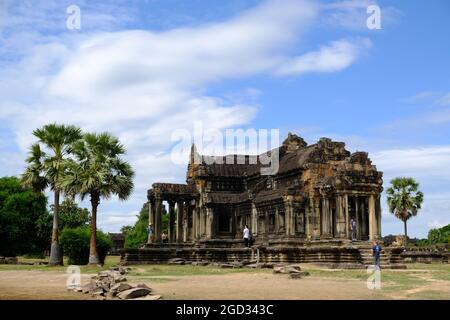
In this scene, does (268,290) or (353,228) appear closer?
(268,290)

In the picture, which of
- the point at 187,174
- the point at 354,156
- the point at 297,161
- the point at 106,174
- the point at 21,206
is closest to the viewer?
the point at 106,174

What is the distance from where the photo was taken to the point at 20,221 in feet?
173

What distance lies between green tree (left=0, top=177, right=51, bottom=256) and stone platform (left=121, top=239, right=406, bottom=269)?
21.5m

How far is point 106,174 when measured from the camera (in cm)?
3114

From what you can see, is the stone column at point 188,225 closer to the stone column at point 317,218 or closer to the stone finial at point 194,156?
the stone finial at point 194,156

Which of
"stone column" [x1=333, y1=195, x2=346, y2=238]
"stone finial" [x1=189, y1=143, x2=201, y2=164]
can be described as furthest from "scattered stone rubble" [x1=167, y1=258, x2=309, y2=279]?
"stone finial" [x1=189, y1=143, x2=201, y2=164]

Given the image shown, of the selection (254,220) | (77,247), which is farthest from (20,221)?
(254,220)

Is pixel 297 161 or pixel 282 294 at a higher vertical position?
pixel 297 161

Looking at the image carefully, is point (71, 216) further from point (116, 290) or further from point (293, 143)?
point (116, 290)

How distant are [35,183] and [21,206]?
74.5 feet

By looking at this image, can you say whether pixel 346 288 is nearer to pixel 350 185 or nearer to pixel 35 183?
pixel 350 185

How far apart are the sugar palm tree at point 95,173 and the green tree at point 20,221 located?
2183 centimetres

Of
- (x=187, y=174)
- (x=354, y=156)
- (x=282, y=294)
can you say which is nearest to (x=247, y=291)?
(x=282, y=294)

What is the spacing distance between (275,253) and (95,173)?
1059cm
